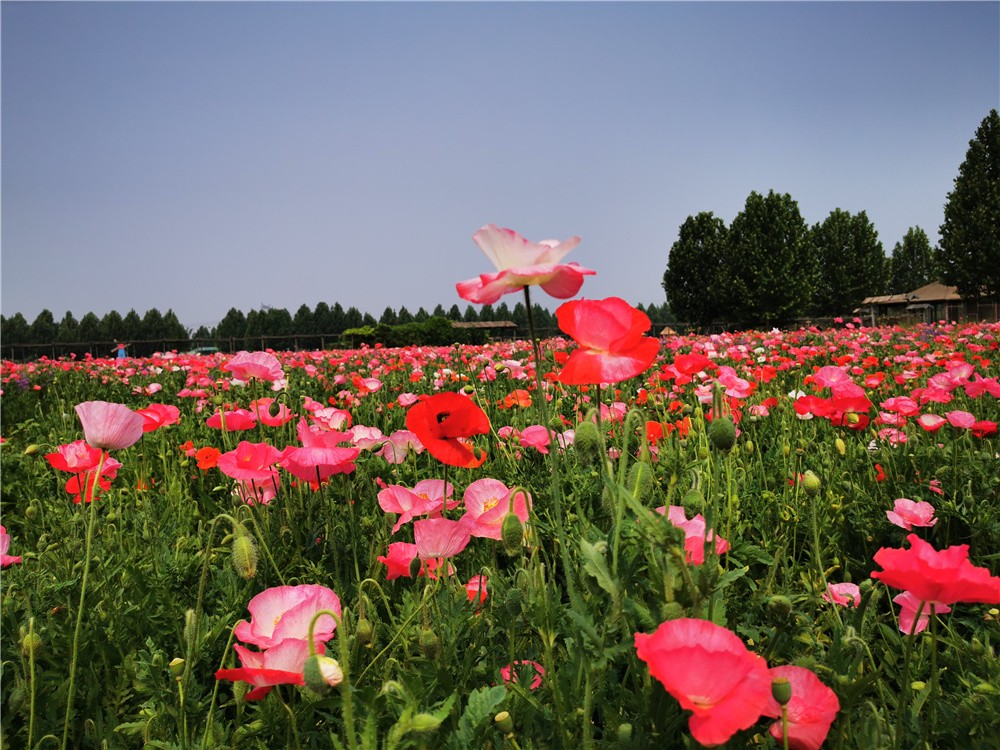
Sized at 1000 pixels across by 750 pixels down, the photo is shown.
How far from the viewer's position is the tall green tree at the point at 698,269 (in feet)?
127

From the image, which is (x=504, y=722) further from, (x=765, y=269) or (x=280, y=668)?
(x=765, y=269)

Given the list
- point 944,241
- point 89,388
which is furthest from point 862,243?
point 89,388

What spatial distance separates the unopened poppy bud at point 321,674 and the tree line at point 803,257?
38.6 meters

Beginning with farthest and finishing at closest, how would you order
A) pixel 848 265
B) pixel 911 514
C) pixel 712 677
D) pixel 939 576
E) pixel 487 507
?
pixel 848 265 → pixel 911 514 → pixel 487 507 → pixel 939 576 → pixel 712 677

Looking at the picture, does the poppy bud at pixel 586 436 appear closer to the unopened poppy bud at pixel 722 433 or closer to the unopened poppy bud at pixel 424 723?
the unopened poppy bud at pixel 722 433

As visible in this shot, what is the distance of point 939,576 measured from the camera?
2.45ft

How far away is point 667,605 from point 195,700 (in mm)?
884

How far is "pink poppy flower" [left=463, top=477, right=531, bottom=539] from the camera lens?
1194mm

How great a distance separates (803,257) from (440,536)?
42.5 meters

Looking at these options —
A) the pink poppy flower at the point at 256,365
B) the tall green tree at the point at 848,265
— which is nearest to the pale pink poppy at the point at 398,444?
the pink poppy flower at the point at 256,365

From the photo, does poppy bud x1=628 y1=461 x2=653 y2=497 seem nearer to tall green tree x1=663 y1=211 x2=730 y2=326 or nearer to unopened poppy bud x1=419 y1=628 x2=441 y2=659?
unopened poppy bud x1=419 y1=628 x2=441 y2=659

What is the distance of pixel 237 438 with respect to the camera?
3.12m

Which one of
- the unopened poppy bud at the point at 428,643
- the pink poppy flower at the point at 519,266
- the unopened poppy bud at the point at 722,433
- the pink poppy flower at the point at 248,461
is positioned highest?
the pink poppy flower at the point at 519,266

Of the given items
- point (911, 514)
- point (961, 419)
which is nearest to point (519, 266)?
point (911, 514)
